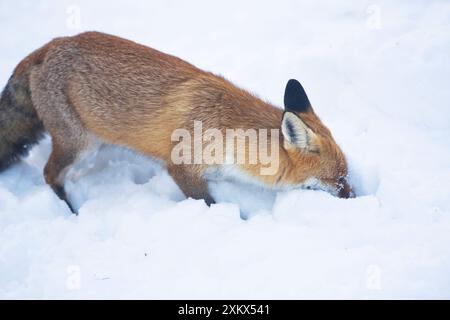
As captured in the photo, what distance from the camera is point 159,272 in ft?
9.42

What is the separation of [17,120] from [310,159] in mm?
2643

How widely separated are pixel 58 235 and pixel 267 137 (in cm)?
176

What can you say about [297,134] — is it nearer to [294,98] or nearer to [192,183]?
[294,98]

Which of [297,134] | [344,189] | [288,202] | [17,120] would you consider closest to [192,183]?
[288,202]

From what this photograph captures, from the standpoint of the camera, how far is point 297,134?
3.30 meters

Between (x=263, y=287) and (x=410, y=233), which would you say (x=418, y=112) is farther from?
(x=263, y=287)

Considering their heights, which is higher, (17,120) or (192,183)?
(17,120)

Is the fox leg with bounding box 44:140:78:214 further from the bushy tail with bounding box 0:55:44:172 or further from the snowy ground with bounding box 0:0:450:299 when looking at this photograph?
the bushy tail with bounding box 0:55:44:172

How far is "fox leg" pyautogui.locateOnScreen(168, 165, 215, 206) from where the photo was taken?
360 cm

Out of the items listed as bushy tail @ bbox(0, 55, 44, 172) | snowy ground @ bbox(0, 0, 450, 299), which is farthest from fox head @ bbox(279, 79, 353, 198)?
bushy tail @ bbox(0, 55, 44, 172)

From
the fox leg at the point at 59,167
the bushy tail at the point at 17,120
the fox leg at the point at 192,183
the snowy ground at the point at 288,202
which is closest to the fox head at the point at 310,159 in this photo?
the snowy ground at the point at 288,202

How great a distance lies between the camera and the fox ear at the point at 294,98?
346 centimetres

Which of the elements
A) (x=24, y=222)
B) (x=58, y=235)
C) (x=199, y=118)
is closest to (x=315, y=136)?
(x=199, y=118)

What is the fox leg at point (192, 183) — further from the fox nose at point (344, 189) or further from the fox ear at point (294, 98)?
the fox nose at point (344, 189)
